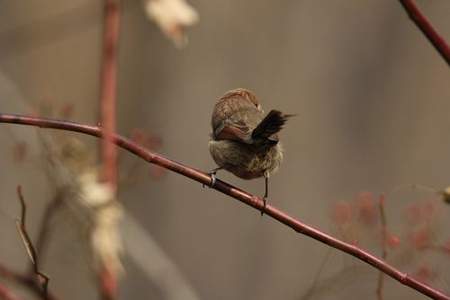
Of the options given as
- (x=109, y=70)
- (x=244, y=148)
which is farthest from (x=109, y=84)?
(x=244, y=148)

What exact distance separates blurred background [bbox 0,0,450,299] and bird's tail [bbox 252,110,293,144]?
3.77 m

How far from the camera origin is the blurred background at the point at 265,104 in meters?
7.69

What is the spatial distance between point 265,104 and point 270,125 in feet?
14.9

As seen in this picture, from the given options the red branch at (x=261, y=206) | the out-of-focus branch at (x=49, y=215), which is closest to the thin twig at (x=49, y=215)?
the out-of-focus branch at (x=49, y=215)

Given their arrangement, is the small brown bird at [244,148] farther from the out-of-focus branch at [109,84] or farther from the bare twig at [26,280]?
the out-of-focus branch at [109,84]

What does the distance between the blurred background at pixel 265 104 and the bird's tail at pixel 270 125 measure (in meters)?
3.77

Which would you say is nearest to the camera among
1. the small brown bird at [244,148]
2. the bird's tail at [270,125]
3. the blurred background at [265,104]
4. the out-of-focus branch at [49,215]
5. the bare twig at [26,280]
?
the bare twig at [26,280]

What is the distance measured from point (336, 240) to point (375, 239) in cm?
75

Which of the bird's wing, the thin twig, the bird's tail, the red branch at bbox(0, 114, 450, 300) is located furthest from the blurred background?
the red branch at bbox(0, 114, 450, 300)

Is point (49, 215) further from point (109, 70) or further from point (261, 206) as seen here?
point (109, 70)

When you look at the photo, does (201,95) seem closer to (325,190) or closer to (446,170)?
(325,190)

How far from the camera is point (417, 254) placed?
276 centimetres

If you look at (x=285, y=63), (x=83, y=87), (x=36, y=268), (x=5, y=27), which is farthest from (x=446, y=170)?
(x=36, y=268)

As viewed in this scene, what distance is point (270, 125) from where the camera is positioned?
3297 millimetres
